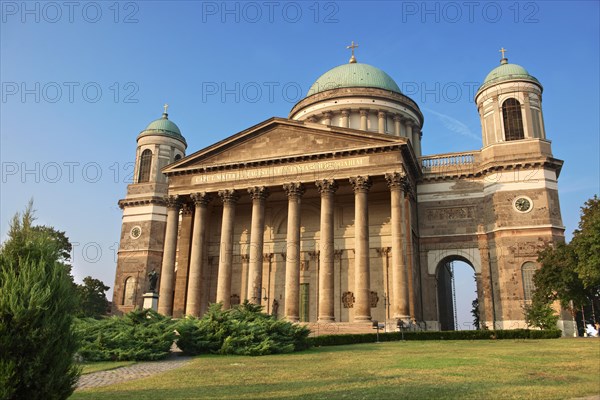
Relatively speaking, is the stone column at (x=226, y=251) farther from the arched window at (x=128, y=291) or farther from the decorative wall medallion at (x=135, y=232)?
the decorative wall medallion at (x=135, y=232)

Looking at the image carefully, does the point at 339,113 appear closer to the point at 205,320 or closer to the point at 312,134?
the point at 312,134

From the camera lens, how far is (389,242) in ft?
121

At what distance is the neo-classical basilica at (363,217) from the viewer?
107ft

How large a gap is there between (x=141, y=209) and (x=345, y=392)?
4050 centimetres

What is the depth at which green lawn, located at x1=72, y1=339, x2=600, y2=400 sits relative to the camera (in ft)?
32.5

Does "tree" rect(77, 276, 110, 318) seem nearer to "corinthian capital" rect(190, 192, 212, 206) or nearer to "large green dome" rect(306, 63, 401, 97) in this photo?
"corinthian capital" rect(190, 192, 212, 206)

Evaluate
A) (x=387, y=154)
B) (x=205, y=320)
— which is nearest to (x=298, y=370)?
(x=205, y=320)

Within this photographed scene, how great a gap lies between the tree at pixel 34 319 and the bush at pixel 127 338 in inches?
416

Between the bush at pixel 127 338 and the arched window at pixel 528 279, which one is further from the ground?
the arched window at pixel 528 279

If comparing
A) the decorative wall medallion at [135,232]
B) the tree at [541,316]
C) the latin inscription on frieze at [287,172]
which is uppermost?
the latin inscription on frieze at [287,172]

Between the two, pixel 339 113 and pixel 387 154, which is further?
pixel 339 113

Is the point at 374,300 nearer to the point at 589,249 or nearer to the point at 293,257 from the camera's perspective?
the point at 293,257

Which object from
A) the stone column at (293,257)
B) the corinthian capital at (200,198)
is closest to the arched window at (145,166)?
the corinthian capital at (200,198)

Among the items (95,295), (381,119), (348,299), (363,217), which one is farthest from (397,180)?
(95,295)
